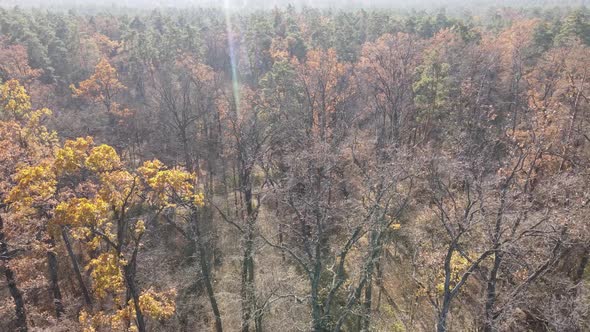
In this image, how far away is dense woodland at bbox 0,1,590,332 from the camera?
46.0 ft

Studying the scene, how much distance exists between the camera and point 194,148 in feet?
115

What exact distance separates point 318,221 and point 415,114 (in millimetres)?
24505

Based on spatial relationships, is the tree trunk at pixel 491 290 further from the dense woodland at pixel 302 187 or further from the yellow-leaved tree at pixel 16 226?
the yellow-leaved tree at pixel 16 226

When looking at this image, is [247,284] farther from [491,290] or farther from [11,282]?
[491,290]

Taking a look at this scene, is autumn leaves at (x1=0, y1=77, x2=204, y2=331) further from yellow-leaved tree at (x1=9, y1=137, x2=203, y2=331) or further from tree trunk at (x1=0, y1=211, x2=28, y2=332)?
tree trunk at (x1=0, y1=211, x2=28, y2=332)

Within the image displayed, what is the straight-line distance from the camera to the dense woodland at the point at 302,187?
14008mm

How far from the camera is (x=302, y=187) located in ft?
84.4

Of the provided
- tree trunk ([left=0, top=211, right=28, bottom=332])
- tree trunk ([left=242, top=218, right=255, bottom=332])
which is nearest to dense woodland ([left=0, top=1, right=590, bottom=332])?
tree trunk ([left=0, top=211, right=28, bottom=332])

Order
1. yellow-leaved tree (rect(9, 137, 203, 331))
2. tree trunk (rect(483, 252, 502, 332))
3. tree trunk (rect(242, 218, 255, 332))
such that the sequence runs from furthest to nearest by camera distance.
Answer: tree trunk (rect(242, 218, 255, 332)), tree trunk (rect(483, 252, 502, 332)), yellow-leaved tree (rect(9, 137, 203, 331))

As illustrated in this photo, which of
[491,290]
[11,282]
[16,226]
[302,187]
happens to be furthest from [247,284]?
[491,290]

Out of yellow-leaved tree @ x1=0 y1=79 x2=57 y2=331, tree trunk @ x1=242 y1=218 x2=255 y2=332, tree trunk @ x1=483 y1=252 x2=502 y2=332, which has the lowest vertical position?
tree trunk @ x1=242 y1=218 x2=255 y2=332

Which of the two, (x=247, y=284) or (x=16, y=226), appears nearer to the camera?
(x=16, y=226)

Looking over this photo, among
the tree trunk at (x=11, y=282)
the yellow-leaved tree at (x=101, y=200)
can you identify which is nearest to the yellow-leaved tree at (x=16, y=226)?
the tree trunk at (x=11, y=282)

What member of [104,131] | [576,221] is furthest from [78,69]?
[576,221]
